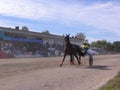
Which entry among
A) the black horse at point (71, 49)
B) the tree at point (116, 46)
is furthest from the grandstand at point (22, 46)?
the tree at point (116, 46)

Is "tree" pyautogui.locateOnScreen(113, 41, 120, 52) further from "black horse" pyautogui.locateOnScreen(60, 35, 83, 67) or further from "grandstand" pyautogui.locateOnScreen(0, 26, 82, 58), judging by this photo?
"black horse" pyautogui.locateOnScreen(60, 35, 83, 67)

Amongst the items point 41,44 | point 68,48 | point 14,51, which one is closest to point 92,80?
point 68,48

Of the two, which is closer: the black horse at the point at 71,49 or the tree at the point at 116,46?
the black horse at the point at 71,49

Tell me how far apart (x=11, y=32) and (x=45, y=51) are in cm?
621

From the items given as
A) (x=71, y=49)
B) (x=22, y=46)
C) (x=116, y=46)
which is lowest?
(x=71, y=49)

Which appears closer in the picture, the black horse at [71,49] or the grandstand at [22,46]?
the black horse at [71,49]

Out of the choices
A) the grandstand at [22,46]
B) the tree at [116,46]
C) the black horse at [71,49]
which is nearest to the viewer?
the black horse at [71,49]

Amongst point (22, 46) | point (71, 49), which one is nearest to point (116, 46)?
point (22, 46)

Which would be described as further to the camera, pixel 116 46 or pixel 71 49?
pixel 116 46

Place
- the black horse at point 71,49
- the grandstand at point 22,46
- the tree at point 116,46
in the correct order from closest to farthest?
the black horse at point 71,49
the grandstand at point 22,46
the tree at point 116,46

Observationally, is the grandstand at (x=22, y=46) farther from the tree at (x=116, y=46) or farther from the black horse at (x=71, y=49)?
the tree at (x=116, y=46)

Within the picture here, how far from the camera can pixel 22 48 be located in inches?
2012

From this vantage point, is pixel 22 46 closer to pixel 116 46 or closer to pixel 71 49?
pixel 71 49

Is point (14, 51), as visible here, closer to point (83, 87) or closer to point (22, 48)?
point (22, 48)
